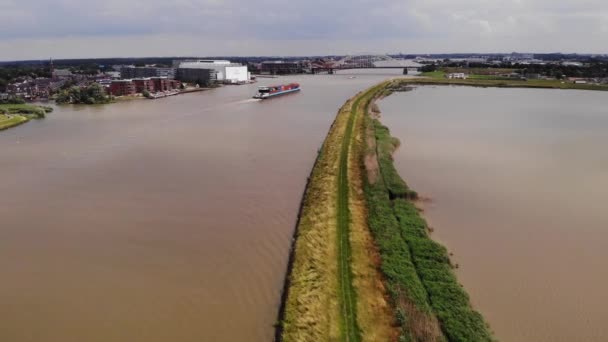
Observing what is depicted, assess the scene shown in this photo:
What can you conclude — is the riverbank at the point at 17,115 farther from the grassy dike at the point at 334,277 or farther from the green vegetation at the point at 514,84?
the green vegetation at the point at 514,84

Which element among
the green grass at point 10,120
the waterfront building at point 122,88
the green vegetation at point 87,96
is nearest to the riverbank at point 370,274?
the green grass at point 10,120

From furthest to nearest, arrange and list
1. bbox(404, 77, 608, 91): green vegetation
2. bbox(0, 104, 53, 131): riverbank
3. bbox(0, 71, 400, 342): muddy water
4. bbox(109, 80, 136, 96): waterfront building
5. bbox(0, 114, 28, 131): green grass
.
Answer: bbox(404, 77, 608, 91): green vegetation, bbox(109, 80, 136, 96): waterfront building, bbox(0, 104, 53, 131): riverbank, bbox(0, 114, 28, 131): green grass, bbox(0, 71, 400, 342): muddy water

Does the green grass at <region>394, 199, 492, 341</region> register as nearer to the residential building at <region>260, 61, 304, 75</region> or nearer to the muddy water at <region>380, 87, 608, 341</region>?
the muddy water at <region>380, 87, 608, 341</region>

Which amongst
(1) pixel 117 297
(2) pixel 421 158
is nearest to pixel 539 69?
(2) pixel 421 158

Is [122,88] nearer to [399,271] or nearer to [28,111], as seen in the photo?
[28,111]

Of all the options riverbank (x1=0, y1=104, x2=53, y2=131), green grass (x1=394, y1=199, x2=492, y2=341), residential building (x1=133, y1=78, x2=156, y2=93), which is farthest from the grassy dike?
residential building (x1=133, y1=78, x2=156, y2=93)
